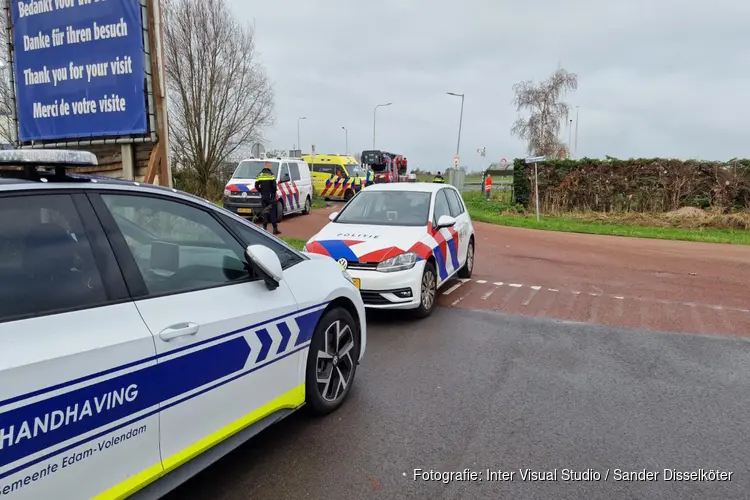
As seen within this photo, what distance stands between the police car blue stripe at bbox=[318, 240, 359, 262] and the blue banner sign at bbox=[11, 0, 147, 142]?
281 centimetres

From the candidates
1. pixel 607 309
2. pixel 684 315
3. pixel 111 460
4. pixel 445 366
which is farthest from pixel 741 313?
pixel 111 460

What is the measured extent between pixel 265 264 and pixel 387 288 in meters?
3.07

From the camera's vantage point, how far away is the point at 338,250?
609 centimetres

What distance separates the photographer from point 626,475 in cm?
301

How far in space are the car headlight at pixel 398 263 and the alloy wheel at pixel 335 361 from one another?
6.58 feet

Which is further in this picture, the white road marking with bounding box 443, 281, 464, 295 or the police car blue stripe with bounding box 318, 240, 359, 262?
the white road marking with bounding box 443, 281, 464, 295

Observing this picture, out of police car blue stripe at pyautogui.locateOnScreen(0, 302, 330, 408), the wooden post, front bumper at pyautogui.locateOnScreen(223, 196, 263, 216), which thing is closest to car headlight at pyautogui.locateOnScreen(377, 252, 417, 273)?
police car blue stripe at pyautogui.locateOnScreen(0, 302, 330, 408)

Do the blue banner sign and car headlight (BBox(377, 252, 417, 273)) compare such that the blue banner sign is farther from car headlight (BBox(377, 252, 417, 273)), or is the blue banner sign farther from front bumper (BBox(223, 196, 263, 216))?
front bumper (BBox(223, 196, 263, 216))

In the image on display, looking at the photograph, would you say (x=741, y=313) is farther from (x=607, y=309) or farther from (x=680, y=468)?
(x=680, y=468)

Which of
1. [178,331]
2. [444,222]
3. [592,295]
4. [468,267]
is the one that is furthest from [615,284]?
[178,331]

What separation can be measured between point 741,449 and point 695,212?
1878 centimetres

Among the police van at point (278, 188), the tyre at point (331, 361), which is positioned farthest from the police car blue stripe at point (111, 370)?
the police van at point (278, 188)

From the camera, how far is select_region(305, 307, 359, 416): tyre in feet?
11.2

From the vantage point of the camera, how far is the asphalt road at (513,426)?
2.88m
